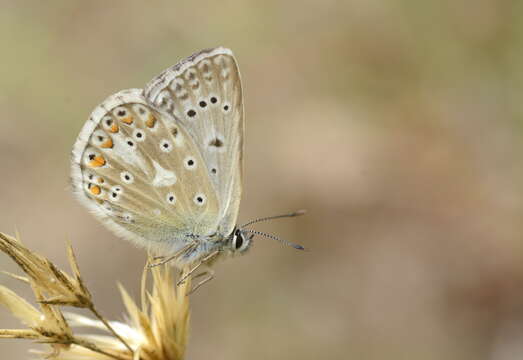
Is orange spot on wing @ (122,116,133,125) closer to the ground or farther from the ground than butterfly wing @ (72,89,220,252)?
farther from the ground

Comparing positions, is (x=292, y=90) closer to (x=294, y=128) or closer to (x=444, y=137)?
(x=294, y=128)

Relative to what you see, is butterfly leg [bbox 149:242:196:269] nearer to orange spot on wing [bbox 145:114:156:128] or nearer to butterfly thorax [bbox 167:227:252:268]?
butterfly thorax [bbox 167:227:252:268]

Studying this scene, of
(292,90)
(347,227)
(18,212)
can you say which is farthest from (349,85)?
(18,212)

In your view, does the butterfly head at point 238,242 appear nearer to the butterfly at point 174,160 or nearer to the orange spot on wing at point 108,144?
the butterfly at point 174,160

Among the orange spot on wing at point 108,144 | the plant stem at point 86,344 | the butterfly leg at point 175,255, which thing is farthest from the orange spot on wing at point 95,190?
the plant stem at point 86,344

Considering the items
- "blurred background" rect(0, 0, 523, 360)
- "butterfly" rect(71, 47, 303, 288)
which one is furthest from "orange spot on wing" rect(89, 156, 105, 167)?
"blurred background" rect(0, 0, 523, 360)

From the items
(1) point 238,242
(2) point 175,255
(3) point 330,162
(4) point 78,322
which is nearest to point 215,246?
(1) point 238,242
